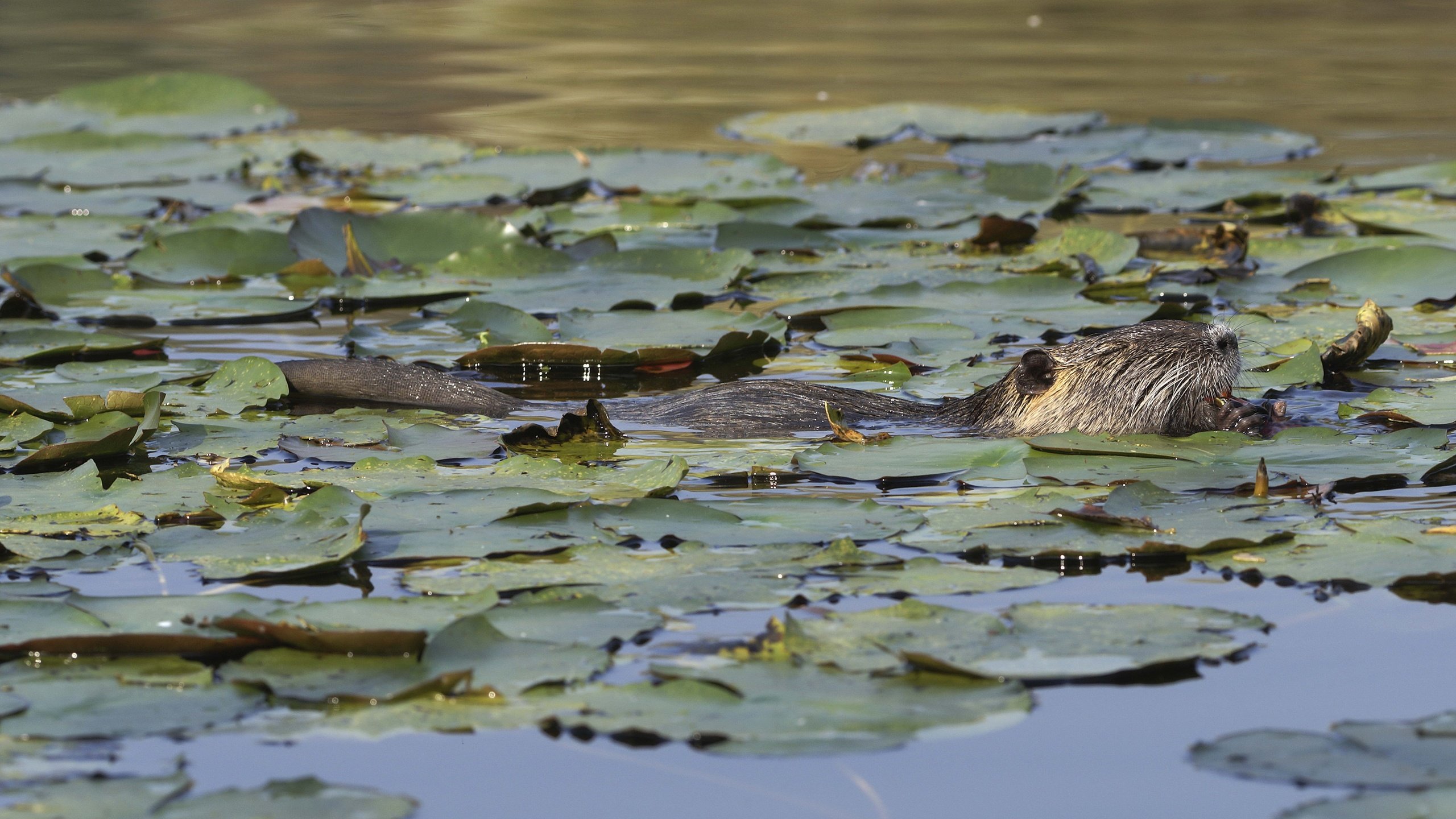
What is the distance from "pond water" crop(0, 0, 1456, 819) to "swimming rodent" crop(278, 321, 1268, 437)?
45 centimetres

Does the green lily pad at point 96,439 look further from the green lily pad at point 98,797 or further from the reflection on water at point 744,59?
the reflection on water at point 744,59

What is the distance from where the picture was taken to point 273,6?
18.6m

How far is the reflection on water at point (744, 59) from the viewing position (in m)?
11.8

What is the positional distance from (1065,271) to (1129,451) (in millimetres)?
2646

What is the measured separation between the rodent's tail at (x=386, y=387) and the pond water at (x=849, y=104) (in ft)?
2.62

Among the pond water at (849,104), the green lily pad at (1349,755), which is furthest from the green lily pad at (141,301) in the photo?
the green lily pad at (1349,755)

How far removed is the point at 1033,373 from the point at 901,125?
5449 millimetres

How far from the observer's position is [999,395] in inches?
231

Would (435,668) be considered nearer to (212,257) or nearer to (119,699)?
(119,699)

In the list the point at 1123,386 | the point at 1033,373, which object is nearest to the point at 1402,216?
the point at 1123,386

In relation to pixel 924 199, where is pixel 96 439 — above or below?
below

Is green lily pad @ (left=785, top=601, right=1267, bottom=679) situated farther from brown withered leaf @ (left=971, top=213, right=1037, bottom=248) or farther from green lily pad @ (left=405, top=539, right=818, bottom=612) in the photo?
brown withered leaf @ (left=971, top=213, right=1037, bottom=248)

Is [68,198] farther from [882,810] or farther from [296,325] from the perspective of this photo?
[882,810]

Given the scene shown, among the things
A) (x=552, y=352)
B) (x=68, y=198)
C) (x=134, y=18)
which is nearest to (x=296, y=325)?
(x=552, y=352)
